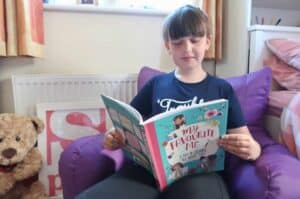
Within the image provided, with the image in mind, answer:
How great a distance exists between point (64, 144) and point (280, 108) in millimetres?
882

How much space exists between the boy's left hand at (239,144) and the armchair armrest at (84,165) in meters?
0.34

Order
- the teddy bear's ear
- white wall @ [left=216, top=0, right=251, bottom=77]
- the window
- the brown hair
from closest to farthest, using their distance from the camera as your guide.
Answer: the brown hair, the teddy bear's ear, white wall @ [left=216, top=0, right=251, bottom=77], the window

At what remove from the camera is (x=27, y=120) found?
1.29 m

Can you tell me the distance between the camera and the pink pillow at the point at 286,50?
4.00 feet

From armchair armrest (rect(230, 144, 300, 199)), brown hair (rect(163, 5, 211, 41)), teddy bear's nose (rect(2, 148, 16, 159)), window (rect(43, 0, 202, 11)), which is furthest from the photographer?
window (rect(43, 0, 202, 11))

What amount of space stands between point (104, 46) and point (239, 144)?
91 centimetres

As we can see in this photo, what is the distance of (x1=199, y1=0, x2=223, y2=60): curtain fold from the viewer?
1500 millimetres

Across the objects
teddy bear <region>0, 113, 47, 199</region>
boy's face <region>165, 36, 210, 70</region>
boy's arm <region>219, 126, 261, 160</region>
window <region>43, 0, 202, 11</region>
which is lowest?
teddy bear <region>0, 113, 47, 199</region>

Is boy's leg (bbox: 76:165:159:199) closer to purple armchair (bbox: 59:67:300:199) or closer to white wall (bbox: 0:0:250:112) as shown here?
purple armchair (bbox: 59:67:300:199)

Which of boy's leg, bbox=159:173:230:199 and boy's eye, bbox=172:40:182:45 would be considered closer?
boy's leg, bbox=159:173:230:199

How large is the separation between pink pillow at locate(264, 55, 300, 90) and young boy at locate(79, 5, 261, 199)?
0.42 meters

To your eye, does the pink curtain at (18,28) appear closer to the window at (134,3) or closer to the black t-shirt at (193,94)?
the window at (134,3)

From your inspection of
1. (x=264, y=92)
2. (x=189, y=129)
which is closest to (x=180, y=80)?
(x=189, y=129)

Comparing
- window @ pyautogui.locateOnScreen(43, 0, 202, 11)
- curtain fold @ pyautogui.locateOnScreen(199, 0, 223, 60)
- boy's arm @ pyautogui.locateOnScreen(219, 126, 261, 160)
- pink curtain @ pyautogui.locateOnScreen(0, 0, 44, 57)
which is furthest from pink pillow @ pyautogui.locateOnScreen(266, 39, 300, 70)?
pink curtain @ pyautogui.locateOnScreen(0, 0, 44, 57)
